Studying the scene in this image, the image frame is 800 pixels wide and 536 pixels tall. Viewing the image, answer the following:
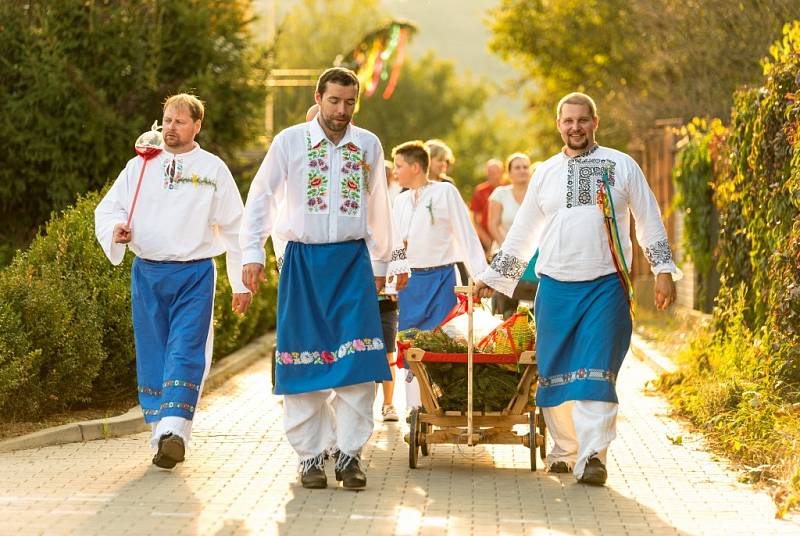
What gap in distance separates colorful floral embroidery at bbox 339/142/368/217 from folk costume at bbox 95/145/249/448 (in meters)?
1.03

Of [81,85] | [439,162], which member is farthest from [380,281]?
[81,85]

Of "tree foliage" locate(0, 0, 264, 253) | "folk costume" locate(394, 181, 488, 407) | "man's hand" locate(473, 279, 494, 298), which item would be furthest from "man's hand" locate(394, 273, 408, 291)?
"tree foliage" locate(0, 0, 264, 253)

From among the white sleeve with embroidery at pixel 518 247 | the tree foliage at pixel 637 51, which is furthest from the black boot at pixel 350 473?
the tree foliage at pixel 637 51

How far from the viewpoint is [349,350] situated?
27.0 ft

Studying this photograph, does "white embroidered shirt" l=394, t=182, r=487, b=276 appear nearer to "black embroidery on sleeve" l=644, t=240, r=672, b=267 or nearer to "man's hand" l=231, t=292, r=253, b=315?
"black embroidery on sleeve" l=644, t=240, r=672, b=267

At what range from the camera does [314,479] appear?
8219 millimetres

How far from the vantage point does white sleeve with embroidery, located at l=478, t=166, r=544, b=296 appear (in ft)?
29.6

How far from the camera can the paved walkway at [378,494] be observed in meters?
7.16

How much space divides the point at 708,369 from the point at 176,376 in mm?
4893

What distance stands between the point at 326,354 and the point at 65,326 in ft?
9.58

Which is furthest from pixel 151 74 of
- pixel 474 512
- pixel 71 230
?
pixel 474 512

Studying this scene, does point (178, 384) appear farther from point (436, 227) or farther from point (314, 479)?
point (436, 227)

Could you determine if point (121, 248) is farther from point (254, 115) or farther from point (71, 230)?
point (254, 115)

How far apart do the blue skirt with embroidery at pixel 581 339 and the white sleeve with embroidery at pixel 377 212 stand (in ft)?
3.14
